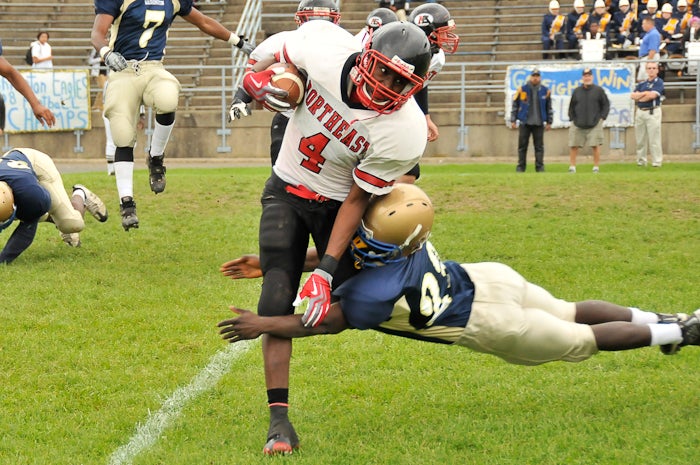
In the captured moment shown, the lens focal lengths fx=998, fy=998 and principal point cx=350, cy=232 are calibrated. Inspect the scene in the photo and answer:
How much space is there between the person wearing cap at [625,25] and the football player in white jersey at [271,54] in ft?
42.9

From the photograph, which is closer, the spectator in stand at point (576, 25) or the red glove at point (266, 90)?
the red glove at point (266, 90)

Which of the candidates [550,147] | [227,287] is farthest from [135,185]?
[550,147]

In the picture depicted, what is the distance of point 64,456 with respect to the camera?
400cm

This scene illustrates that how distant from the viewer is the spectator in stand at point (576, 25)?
64.3ft

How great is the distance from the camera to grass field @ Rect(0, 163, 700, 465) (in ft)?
13.3

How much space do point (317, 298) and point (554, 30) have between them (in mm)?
17088

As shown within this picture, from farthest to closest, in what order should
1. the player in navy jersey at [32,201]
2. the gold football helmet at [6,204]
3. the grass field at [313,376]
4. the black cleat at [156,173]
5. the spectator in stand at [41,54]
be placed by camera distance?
1. the spectator in stand at [41,54]
2. the black cleat at [156,173]
3. the player in navy jersey at [32,201]
4. the gold football helmet at [6,204]
5. the grass field at [313,376]

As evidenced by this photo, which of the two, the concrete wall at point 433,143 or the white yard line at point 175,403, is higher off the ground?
the concrete wall at point 433,143

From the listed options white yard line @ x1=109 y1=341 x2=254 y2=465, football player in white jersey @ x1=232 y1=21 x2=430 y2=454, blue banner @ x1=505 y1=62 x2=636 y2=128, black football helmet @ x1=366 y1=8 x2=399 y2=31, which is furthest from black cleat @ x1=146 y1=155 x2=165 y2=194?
blue banner @ x1=505 y1=62 x2=636 y2=128

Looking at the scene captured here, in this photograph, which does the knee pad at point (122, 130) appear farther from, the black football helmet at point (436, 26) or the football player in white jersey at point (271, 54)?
the black football helmet at point (436, 26)

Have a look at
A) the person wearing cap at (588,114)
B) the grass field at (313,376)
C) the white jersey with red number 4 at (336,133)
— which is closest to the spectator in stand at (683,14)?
the person wearing cap at (588,114)

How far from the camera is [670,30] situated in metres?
18.8

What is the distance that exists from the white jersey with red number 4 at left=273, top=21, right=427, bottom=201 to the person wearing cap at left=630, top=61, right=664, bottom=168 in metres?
13.1

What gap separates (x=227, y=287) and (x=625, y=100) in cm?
1272
